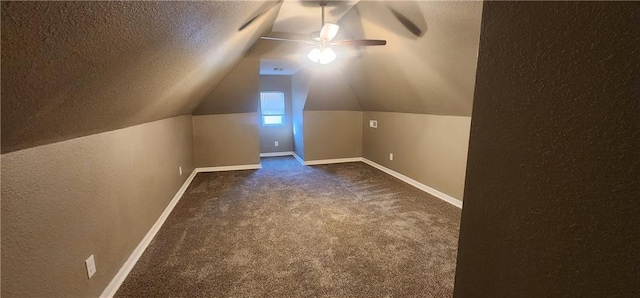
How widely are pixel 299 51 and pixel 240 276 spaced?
307 cm

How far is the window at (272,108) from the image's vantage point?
6.80 meters

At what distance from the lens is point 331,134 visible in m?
5.79

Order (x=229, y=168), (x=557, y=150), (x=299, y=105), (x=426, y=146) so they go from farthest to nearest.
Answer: (x=299, y=105) → (x=229, y=168) → (x=426, y=146) → (x=557, y=150)

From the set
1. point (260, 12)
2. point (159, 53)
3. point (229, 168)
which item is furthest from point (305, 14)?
point (229, 168)

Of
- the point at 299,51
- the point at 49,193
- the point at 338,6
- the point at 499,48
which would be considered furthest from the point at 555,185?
the point at 299,51

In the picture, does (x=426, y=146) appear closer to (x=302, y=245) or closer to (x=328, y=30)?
(x=328, y=30)

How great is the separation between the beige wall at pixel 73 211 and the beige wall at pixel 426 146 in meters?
3.40

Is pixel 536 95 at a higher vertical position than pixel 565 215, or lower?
higher

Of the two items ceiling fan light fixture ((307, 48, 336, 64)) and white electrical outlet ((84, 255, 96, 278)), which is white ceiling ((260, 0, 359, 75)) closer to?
ceiling fan light fixture ((307, 48, 336, 64))

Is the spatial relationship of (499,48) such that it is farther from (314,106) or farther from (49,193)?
(314,106)

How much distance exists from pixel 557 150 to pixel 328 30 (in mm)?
2316

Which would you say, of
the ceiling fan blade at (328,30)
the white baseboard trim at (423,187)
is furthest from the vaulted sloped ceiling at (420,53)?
the white baseboard trim at (423,187)

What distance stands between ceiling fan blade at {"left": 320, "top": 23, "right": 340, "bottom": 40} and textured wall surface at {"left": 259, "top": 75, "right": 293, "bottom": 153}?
4173 millimetres

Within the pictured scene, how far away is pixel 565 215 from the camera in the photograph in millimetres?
514
